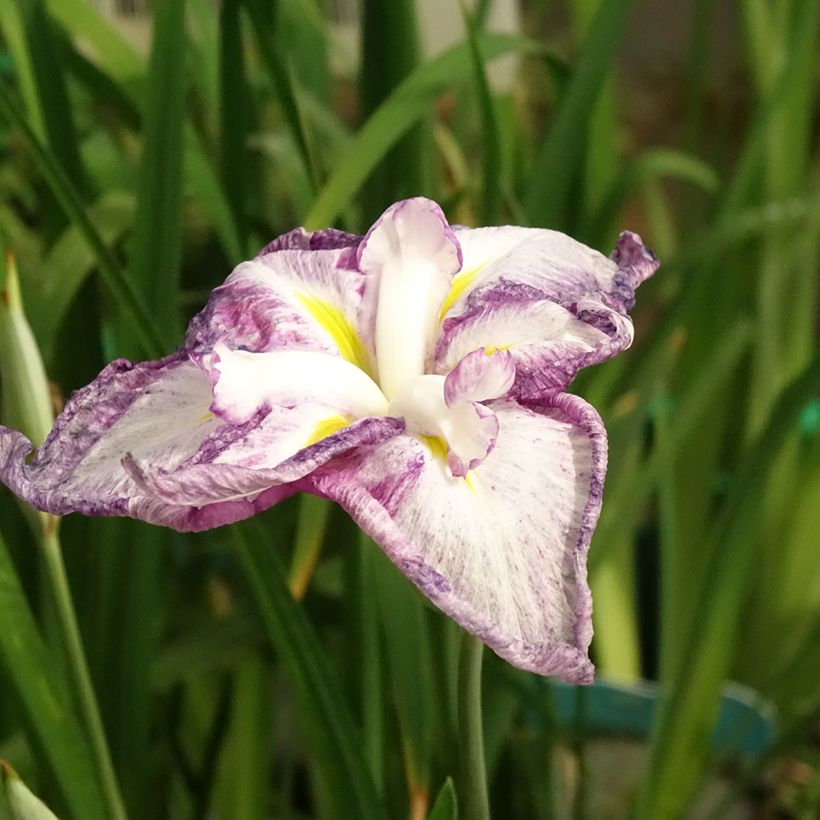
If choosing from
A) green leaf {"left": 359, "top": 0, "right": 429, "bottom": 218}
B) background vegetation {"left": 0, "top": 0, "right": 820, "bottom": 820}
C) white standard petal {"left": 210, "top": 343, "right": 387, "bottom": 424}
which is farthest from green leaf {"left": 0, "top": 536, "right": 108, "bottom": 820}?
green leaf {"left": 359, "top": 0, "right": 429, "bottom": 218}

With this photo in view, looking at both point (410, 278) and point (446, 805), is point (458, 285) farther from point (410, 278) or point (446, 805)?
point (446, 805)

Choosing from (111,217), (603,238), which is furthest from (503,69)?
(111,217)

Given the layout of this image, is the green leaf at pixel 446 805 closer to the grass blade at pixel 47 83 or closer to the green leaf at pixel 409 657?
the green leaf at pixel 409 657

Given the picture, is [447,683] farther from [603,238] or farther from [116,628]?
[603,238]

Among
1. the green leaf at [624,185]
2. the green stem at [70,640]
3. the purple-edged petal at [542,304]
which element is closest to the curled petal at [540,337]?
the purple-edged petal at [542,304]

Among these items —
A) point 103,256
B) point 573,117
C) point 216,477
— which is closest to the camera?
point 216,477

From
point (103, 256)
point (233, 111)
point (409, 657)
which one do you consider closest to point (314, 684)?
point (409, 657)

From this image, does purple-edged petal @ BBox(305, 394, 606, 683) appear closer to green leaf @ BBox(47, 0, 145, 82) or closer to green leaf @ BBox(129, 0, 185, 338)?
green leaf @ BBox(129, 0, 185, 338)
